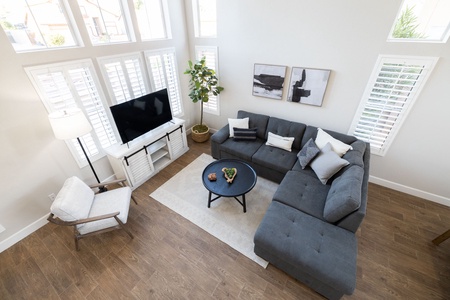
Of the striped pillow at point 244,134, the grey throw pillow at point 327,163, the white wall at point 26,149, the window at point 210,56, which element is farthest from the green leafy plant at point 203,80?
the grey throw pillow at point 327,163

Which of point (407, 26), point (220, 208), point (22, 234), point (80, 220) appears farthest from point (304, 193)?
point (22, 234)

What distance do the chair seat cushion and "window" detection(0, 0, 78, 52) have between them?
2045 mm

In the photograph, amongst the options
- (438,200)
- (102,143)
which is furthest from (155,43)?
(438,200)

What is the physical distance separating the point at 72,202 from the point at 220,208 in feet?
6.34

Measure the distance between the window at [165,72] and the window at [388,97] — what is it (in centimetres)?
357

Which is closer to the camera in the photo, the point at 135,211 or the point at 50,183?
the point at 50,183

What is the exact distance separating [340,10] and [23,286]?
5.35m

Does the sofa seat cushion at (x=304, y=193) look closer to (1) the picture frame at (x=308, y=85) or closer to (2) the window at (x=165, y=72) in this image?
(1) the picture frame at (x=308, y=85)

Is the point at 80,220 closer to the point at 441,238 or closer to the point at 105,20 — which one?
the point at 105,20

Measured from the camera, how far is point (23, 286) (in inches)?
86.4

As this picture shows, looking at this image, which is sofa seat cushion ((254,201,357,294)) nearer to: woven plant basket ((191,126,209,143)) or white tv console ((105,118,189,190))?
white tv console ((105,118,189,190))

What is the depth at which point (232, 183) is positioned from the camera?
2.87m

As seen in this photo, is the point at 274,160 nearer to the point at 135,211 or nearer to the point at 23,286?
the point at 135,211

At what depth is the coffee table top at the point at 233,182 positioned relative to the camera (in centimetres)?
272
